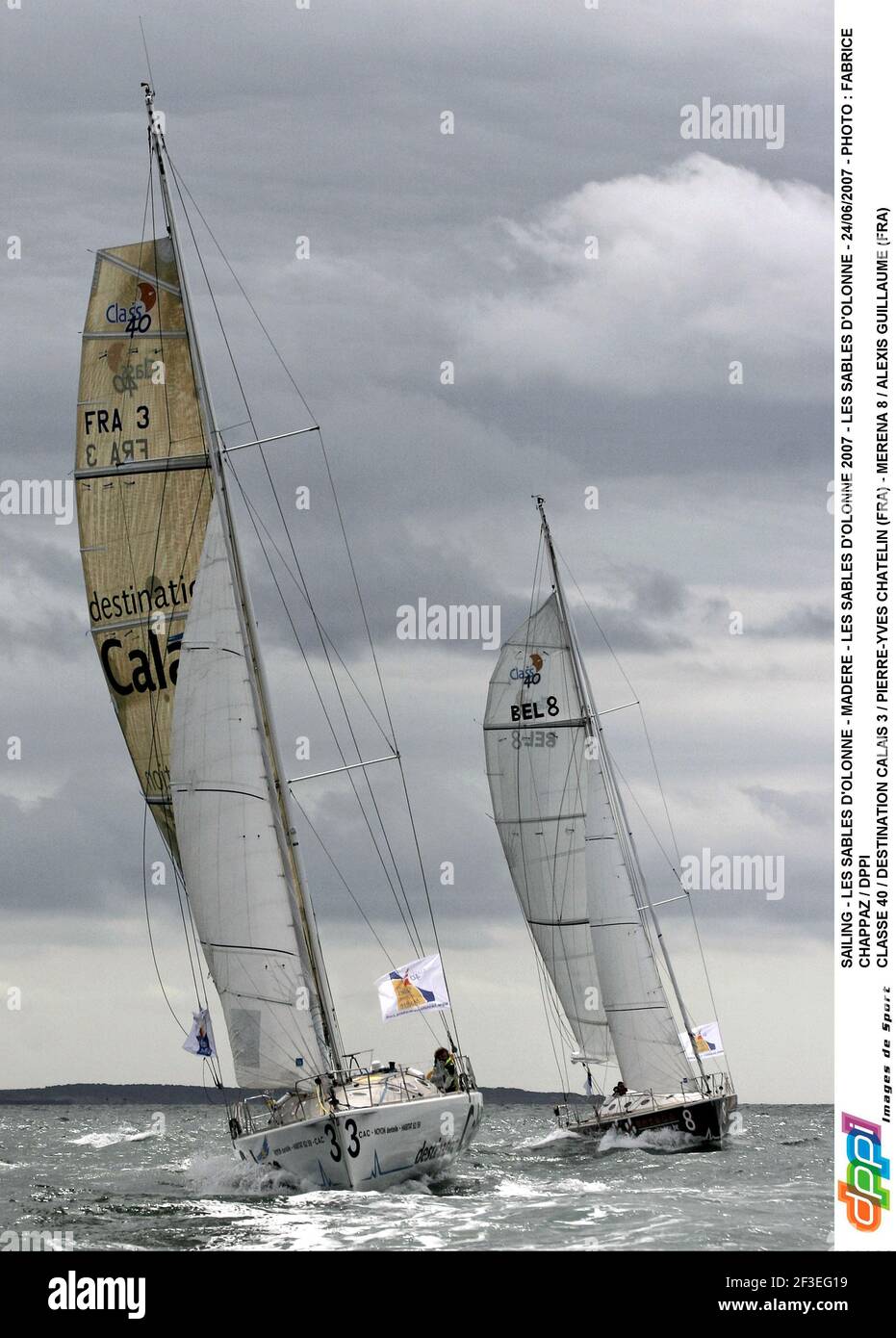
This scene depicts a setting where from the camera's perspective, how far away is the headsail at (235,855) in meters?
31.4

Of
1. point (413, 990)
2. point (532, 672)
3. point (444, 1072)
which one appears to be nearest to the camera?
point (413, 990)

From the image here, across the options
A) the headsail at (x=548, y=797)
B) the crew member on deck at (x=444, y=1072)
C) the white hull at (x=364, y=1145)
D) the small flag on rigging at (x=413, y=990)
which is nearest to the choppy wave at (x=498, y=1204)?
the white hull at (x=364, y=1145)

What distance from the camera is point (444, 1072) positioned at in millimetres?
31656

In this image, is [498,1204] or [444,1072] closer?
[498,1204]

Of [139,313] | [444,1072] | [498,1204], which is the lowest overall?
[498,1204]

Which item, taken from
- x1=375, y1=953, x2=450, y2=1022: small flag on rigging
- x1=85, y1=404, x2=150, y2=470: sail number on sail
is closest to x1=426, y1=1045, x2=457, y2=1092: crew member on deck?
x1=375, y1=953, x2=450, y2=1022: small flag on rigging

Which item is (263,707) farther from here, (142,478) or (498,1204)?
(498,1204)

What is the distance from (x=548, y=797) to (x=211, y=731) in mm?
19419

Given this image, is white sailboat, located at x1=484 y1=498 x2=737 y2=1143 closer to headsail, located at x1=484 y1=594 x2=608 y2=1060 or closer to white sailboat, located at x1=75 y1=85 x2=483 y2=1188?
headsail, located at x1=484 y1=594 x2=608 y2=1060

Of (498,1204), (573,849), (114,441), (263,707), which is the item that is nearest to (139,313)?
(114,441)

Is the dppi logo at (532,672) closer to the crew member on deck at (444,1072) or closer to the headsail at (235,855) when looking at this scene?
the headsail at (235,855)
